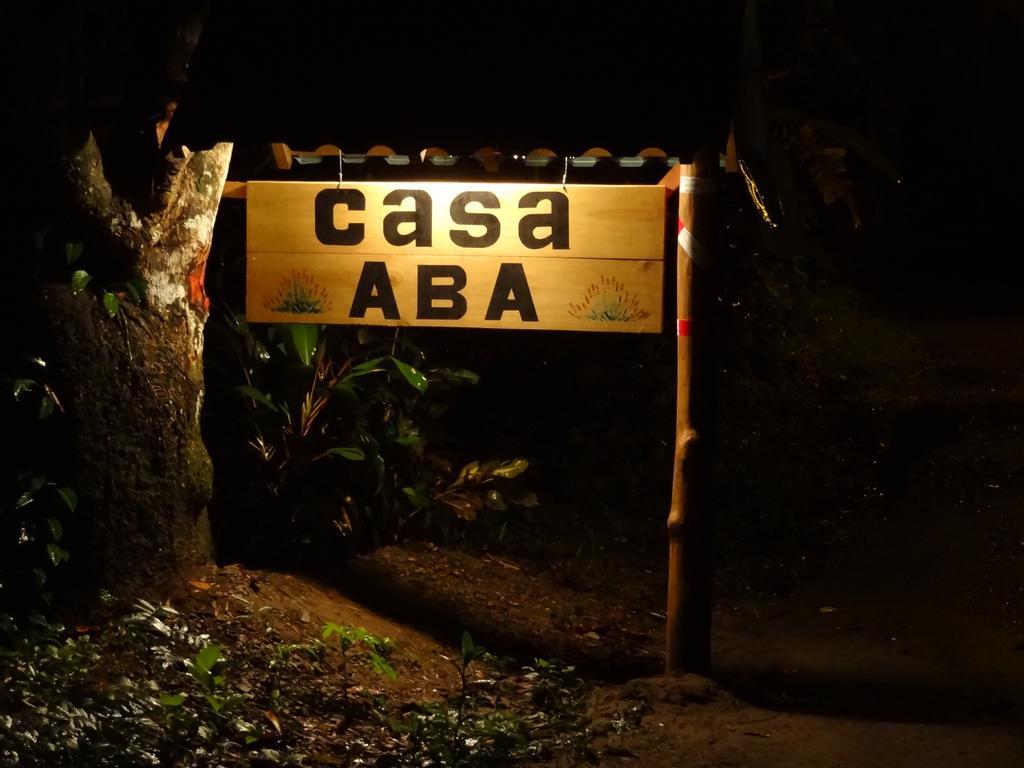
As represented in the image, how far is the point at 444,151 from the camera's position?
20.1ft

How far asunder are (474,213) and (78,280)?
1.95 metres

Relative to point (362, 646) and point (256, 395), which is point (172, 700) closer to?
point (362, 646)

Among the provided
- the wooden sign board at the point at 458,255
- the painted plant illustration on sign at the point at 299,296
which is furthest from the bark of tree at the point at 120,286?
the painted plant illustration on sign at the point at 299,296

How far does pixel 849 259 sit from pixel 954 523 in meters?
10.5

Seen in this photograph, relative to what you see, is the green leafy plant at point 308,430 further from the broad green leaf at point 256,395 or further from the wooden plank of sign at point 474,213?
the wooden plank of sign at point 474,213

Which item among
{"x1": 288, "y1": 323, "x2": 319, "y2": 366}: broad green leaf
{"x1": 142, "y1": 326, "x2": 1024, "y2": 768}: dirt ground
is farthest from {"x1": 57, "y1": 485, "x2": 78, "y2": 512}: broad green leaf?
{"x1": 288, "y1": 323, "x2": 319, "y2": 366}: broad green leaf

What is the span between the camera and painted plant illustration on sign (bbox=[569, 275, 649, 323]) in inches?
239

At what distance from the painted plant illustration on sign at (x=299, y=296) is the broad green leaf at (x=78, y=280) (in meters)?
0.91

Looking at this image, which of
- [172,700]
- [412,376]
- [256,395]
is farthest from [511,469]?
[172,700]

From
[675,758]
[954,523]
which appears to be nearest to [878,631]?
[954,523]

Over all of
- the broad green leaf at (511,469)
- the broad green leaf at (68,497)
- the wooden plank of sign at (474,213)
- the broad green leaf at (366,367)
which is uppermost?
the wooden plank of sign at (474,213)

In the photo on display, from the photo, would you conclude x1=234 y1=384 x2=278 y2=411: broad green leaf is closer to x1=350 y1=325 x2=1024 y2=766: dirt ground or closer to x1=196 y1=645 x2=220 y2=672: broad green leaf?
x1=350 y1=325 x2=1024 y2=766: dirt ground

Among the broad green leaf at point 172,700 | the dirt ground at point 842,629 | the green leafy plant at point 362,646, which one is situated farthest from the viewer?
the green leafy plant at point 362,646

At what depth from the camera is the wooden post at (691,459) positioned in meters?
6.16
